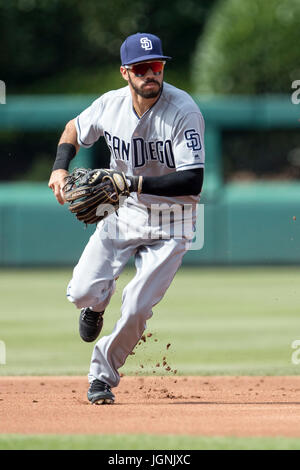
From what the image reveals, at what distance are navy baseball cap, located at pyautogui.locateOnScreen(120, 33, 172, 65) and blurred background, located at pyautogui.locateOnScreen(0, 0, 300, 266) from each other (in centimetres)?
1102

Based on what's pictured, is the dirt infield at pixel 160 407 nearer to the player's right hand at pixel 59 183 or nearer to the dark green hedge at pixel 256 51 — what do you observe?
the player's right hand at pixel 59 183

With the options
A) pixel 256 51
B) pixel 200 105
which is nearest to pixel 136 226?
pixel 200 105

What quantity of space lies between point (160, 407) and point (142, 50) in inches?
75.4

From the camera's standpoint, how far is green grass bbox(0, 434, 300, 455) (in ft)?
14.0

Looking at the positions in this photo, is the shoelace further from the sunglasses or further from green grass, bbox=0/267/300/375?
green grass, bbox=0/267/300/375

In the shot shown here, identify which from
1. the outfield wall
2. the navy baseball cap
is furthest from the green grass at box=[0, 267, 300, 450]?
the navy baseball cap

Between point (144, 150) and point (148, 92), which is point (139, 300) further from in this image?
point (148, 92)

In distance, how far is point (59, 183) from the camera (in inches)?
217

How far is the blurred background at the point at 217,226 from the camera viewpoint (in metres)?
9.23

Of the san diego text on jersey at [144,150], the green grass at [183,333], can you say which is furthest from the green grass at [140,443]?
the san diego text on jersey at [144,150]

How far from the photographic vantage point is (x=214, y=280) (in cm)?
1512

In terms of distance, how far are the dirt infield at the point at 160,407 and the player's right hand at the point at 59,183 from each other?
1.13 meters

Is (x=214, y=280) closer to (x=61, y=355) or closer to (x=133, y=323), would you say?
(x=61, y=355)
